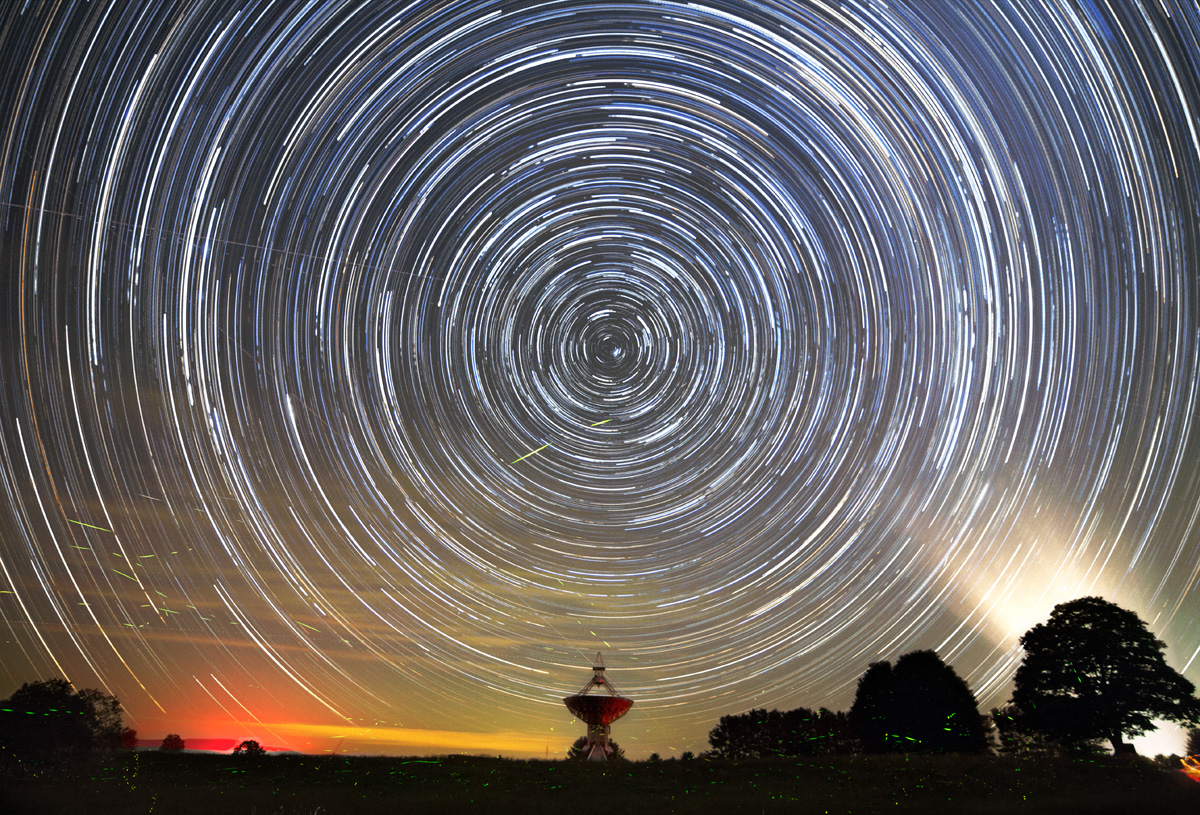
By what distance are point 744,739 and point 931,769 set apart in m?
37.9

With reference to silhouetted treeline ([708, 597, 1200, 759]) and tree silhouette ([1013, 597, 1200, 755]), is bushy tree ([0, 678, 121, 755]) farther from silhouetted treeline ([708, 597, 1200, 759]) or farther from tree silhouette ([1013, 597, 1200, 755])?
tree silhouette ([1013, 597, 1200, 755])

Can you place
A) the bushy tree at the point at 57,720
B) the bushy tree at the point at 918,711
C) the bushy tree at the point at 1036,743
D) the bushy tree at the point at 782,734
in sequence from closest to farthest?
the bushy tree at the point at 1036,743
the bushy tree at the point at 918,711
the bushy tree at the point at 57,720
the bushy tree at the point at 782,734

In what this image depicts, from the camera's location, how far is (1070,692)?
30047mm

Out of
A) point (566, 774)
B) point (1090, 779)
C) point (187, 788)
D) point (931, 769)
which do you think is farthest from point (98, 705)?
point (1090, 779)

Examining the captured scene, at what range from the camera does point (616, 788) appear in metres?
24.1

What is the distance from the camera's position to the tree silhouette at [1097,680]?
2870cm

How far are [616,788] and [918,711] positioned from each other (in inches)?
874

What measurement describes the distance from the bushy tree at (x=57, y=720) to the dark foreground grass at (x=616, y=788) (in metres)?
14.2

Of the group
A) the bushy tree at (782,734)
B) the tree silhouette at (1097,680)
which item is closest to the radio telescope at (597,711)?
the bushy tree at (782,734)

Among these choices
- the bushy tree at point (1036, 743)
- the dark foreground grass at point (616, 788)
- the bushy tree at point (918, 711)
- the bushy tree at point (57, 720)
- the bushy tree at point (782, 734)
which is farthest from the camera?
the bushy tree at point (782, 734)

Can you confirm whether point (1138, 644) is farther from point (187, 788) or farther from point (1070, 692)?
point (187, 788)

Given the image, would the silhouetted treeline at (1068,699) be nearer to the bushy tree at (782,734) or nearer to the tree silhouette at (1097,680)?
the tree silhouette at (1097,680)

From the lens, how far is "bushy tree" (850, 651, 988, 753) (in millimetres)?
37531

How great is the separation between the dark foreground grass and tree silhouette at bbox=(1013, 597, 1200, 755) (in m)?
5.12
